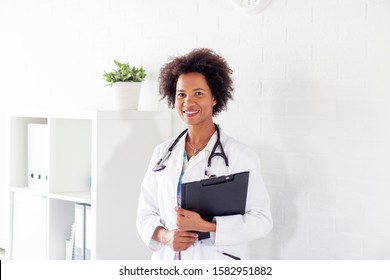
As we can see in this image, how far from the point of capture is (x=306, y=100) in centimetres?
274

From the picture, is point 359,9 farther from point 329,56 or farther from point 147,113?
point 147,113

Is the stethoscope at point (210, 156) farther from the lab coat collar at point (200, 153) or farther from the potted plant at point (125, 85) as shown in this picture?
the potted plant at point (125, 85)

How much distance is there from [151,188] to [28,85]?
168cm

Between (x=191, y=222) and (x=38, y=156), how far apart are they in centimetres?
136

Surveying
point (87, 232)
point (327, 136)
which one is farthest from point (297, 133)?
point (87, 232)

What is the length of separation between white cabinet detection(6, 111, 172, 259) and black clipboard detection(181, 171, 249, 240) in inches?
30.5

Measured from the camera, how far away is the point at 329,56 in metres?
2.67

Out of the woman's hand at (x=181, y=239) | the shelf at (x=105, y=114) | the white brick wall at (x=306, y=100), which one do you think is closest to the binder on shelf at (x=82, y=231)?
the shelf at (x=105, y=114)

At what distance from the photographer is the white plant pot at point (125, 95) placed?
3139 millimetres

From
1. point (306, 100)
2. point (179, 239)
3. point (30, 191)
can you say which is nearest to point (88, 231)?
point (30, 191)

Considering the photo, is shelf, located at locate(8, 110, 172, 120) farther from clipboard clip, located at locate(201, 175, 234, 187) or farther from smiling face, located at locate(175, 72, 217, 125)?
clipboard clip, located at locate(201, 175, 234, 187)

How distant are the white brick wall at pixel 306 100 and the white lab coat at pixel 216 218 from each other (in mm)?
372

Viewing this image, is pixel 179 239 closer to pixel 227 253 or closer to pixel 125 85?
pixel 227 253

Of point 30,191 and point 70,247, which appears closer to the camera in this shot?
point 70,247
